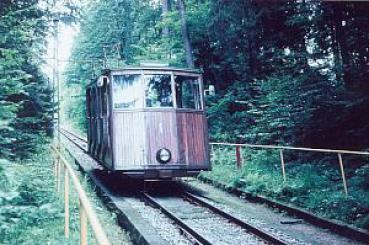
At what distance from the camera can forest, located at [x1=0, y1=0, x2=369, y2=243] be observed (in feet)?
27.0

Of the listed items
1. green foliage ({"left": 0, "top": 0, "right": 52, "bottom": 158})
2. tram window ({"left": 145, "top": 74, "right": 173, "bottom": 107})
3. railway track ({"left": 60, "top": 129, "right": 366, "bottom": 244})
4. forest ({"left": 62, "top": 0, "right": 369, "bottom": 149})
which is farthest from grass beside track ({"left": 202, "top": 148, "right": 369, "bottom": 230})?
green foliage ({"left": 0, "top": 0, "right": 52, "bottom": 158})

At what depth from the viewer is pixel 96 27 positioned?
3900 centimetres

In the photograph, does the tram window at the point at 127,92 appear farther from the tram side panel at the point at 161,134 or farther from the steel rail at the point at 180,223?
the steel rail at the point at 180,223

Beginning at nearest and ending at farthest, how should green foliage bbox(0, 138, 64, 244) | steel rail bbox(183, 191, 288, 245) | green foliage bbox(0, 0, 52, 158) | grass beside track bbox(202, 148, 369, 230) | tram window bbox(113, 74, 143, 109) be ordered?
1. green foliage bbox(0, 138, 64, 244)
2. steel rail bbox(183, 191, 288, 245)
3. green foliage bbox(0, 0, 52, 158)
4. grass beside track bbox(202, 148, 369, 230)
5. tram window bbox(113, 74, 143, 109)

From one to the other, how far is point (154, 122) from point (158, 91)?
2.78ft

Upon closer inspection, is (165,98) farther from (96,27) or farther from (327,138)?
(96,27)

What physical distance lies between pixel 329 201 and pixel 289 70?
630 centimetres

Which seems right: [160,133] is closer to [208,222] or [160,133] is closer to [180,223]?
[208,222]

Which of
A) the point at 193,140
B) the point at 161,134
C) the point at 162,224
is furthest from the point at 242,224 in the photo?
the point at 161,134

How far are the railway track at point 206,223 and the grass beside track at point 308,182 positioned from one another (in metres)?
1.23

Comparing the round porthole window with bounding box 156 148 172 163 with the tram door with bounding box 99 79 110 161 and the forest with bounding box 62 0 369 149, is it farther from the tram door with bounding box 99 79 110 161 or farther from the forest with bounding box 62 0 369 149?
the forest with bounding box 62 0 369 149

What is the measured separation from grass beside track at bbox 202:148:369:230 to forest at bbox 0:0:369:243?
3cm

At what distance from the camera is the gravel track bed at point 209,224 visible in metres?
7.22

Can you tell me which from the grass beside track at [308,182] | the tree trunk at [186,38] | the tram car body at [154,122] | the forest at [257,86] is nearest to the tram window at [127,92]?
the tram car body at [154,122]
